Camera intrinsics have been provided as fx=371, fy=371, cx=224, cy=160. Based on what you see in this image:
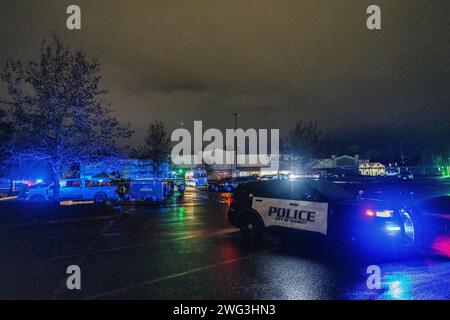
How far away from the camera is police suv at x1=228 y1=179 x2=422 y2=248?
7918 mm

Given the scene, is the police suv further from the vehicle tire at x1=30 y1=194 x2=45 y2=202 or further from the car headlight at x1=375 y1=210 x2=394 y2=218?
the vehicle tire at x1=30 y1=194 x2=45 y2=202

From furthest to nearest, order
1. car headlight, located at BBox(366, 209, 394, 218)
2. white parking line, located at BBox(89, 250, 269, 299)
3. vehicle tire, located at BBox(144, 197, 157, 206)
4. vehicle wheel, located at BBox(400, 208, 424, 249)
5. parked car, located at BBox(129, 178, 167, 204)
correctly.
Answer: vehicle tire, located at BBox(144, 197, 157, 206)
parked car, located at BBox(129, 178, 167, 204)
vehicle wheel, located at BBox(400, 208, 424, 249)
car headlight, located at BBox(366, 209, 394, 218)
white parking line, located at BBox(89, 250, 269, 299)

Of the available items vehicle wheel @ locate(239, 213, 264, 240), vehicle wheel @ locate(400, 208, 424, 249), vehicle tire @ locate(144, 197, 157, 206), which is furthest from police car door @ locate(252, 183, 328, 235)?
vehicle tire @ locate(144, 197, 157, 206)

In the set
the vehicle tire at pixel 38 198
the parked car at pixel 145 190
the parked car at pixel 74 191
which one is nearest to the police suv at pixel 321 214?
the parked car at pixel 145 190

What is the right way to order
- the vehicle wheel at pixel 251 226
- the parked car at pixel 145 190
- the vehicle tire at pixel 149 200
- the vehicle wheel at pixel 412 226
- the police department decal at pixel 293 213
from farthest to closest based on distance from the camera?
the vehicle tire at pixel 149 200, the parked car at pixel 145 190, the vehicle wheel at pixel 251 226, the police department decal at pixel 293 213, the vehicle wheel at pixel 412 226

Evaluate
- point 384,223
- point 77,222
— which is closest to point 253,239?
point 384,223

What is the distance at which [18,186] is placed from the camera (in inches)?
1938

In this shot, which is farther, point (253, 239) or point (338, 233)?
point (253, 239)

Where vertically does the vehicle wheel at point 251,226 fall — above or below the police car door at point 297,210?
below

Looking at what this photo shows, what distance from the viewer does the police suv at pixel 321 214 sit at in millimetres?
7918

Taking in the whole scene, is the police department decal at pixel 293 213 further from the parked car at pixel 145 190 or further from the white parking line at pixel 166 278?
the parked car at pixel 145 190

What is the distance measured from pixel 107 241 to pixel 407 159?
6243 inches

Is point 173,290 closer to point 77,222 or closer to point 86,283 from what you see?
point 86,283

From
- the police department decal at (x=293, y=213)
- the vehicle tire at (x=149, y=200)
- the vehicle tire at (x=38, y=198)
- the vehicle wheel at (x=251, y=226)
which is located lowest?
the vehicle tire at (x=149, y=200)
